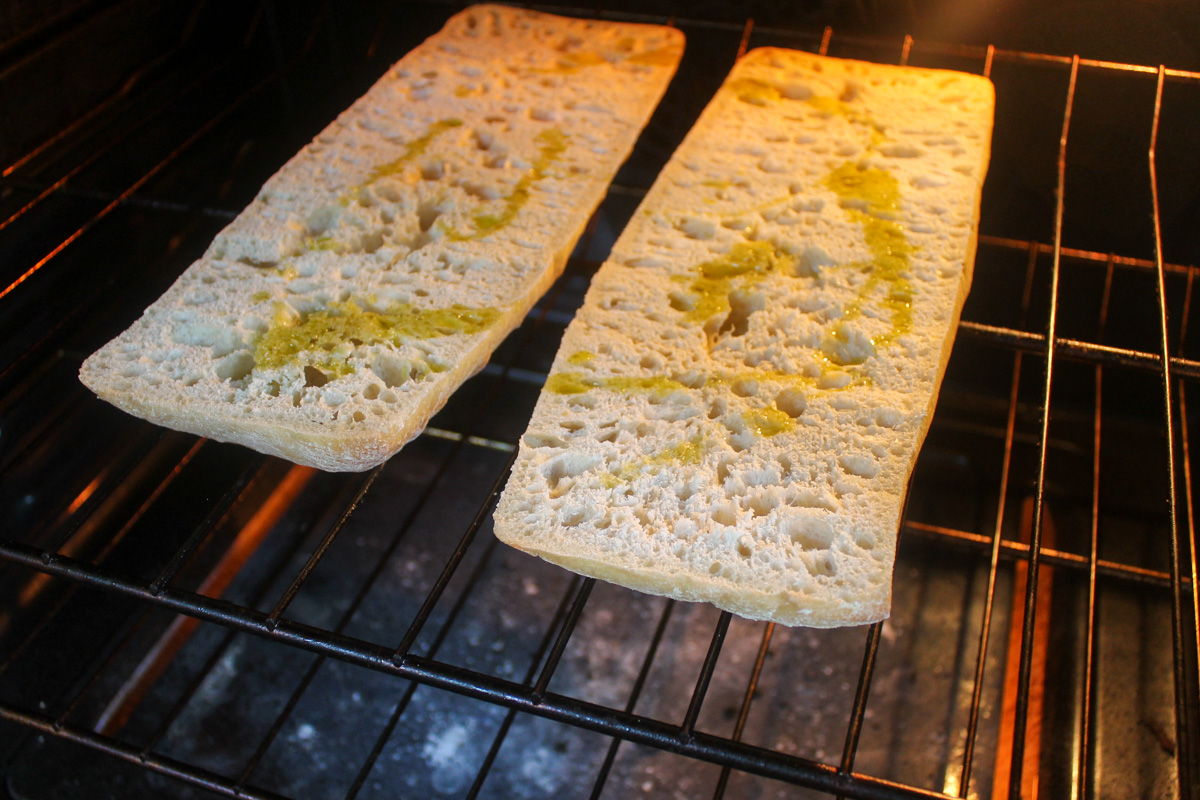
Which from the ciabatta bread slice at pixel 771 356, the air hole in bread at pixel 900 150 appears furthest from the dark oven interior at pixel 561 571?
the air hole in bread at pixel 900 150

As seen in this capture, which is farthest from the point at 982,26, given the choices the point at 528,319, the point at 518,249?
the point at 528,319

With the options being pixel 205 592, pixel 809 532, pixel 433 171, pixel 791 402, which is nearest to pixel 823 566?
pixel 809 532

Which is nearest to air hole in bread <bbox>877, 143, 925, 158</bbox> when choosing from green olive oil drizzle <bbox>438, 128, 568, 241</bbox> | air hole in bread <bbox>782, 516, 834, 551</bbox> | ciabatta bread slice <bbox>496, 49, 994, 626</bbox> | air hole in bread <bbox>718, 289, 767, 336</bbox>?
ciabatta bread slice <bbox>496, 49, 994, 626</bbox>

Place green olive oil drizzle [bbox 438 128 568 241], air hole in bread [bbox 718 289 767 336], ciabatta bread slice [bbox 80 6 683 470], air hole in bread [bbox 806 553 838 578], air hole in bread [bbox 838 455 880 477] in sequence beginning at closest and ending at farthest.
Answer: air hole in bread [bbox 806 553 838 578]
air hole in bread [bbox 838 455 880 477]
ciabatta bread slice [bbox 80 6 683 470]
air hole in bread [bbox 718 289 767 336]
green olive oil drizzle [bbox 438 128 568 241]

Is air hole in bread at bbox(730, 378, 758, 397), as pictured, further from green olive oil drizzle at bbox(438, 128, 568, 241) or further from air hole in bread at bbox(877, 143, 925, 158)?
air hole in bread at bbox(877, 143, 925, 158)

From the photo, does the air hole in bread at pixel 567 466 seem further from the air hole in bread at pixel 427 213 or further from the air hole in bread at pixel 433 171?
the air hole in bread at pixel 433 171

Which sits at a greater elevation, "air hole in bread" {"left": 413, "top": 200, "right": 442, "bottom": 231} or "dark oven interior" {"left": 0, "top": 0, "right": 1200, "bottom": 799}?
"air hole in bread" {"left": 413, "top": 200, "right": 442, "bottom": 231}

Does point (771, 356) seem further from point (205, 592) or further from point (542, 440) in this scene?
point (205, 592)
